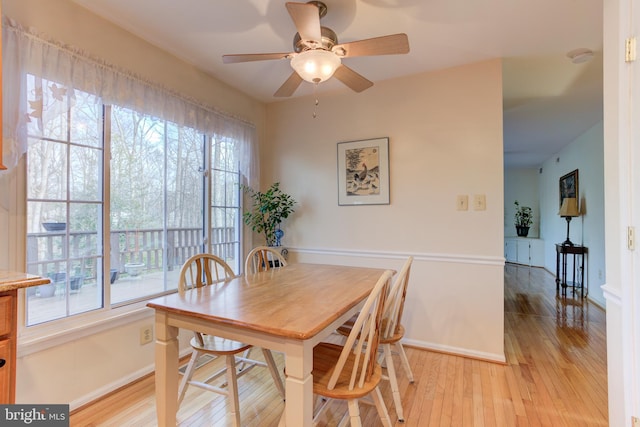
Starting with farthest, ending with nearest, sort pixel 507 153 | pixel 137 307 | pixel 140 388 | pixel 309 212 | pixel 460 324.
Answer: pixel 507 153 → pixel 309 212 → pixel 460 324 → pixel 137 307 → pixel 140 388

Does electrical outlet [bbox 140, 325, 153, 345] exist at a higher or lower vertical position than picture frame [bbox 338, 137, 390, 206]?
lower

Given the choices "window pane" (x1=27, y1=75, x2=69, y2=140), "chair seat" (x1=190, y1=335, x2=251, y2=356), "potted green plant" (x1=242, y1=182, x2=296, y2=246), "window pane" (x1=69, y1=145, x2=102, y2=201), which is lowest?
"chair seat" (x1=190, y1=335, x2=251, y2=356)

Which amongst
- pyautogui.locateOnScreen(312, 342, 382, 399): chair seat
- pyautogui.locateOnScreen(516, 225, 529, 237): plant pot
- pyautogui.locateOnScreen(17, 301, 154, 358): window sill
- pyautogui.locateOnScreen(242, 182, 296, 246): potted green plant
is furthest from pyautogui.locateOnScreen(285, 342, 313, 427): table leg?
pyautogui.locateOnScreen(516, 225, 529, 237): plant pot

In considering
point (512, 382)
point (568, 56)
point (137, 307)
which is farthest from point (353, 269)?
point (568, 56)

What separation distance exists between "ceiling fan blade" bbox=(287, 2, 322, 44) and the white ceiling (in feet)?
1.40

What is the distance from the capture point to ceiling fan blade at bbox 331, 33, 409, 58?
1.54 m

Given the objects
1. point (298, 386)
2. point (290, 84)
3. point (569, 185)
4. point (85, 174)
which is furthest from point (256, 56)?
point (569, 185)

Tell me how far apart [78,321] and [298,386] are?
1.57 meters

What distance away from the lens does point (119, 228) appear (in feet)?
6.94

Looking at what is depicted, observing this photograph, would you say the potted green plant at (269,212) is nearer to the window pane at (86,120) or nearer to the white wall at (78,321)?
the white wall at (78,321)

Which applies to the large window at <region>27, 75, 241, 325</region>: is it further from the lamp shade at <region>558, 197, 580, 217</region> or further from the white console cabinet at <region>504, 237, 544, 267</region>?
the white console cabinet at <region>504, 237, 544, 267</region>

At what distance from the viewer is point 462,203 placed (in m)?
2.58

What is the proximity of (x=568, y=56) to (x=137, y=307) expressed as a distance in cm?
382

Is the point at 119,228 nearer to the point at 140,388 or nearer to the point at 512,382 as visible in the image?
the point at 140,388
